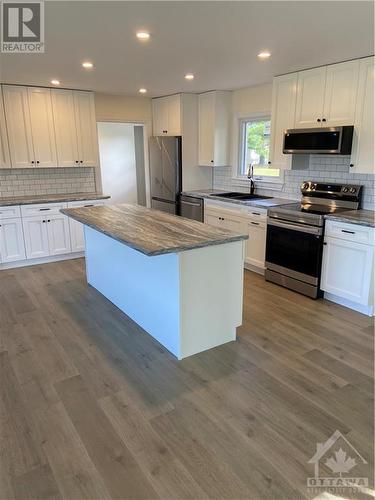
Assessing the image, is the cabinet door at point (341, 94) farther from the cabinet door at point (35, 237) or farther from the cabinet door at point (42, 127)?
the cabinet door at point (35, 237)

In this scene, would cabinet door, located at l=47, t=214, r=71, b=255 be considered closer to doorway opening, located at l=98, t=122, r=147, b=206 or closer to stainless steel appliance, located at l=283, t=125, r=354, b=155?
doorway opening, located at l=98, t=122, r=147, b=206

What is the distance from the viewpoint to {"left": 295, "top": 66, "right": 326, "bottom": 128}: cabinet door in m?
3.80

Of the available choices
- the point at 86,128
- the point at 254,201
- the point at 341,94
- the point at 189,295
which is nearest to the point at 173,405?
the point at 189,295

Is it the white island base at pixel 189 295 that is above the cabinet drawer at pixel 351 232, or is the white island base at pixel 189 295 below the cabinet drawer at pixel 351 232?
below

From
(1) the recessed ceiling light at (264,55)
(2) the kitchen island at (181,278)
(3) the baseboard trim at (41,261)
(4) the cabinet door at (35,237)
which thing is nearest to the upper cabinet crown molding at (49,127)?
(4) the cabinet door at (35,237)

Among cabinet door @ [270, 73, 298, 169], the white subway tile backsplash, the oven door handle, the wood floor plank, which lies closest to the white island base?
the wood floor plank

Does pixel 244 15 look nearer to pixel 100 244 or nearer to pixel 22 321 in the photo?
pixel 100 244

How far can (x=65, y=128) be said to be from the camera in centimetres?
519

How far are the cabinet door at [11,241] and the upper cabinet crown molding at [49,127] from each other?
2.77ft

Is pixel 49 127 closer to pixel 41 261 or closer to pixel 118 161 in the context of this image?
pixel 41 261

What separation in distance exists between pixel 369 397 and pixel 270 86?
13.0 feet

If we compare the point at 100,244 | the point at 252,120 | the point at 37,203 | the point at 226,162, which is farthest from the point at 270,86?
the point at 37,203

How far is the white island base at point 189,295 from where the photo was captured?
2.65 metres

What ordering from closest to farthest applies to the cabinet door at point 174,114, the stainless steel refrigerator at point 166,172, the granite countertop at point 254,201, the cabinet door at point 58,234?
1. the granite countertop at point 254,201
2. the cabinet door at point 58,234
3. the cabinet door at point 174,114
4. the stainless steel refrigerator at point 166,172
